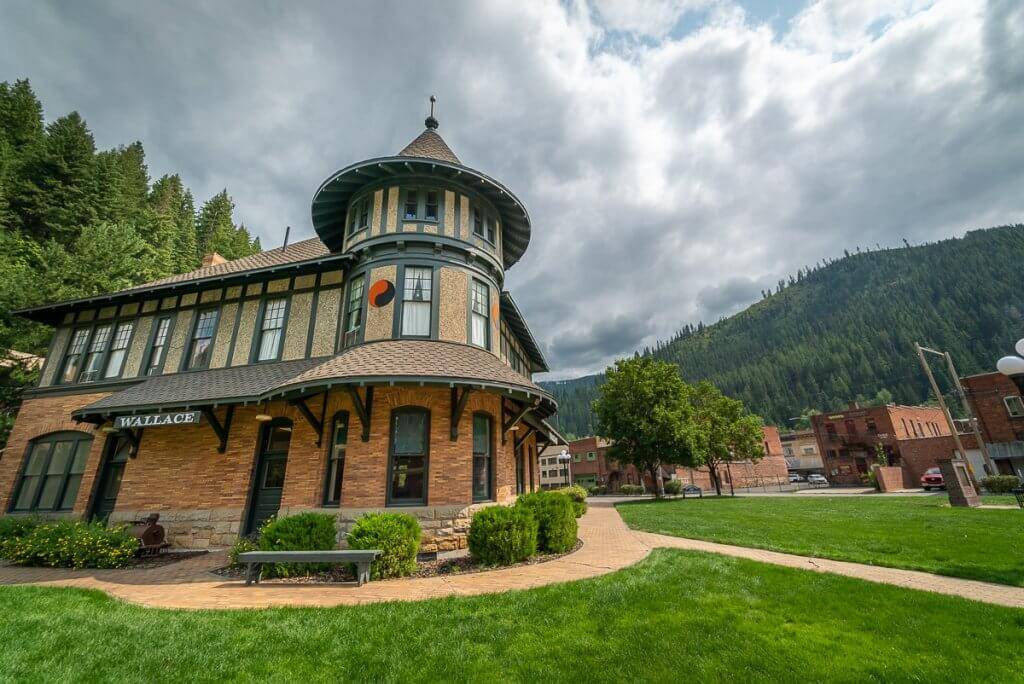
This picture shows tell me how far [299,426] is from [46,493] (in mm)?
10362

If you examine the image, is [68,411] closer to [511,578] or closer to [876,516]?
[511,578]

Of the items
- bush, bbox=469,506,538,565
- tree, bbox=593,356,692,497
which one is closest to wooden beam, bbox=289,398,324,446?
bush, bbox=469,506,538,565

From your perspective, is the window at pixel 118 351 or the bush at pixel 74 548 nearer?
the bush at pixel 74 548

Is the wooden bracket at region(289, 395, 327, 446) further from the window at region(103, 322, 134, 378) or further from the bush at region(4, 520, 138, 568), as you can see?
the window at region(103, 322, 134, 378)

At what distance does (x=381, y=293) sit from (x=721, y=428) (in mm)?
30026

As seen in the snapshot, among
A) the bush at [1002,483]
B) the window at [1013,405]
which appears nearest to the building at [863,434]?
the window at [1013,405]

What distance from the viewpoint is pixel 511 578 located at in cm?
737

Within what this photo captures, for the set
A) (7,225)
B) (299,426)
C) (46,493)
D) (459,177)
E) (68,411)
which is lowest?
(46,493)

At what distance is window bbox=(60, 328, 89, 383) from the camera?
50.6ft

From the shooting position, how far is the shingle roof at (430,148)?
14047mm

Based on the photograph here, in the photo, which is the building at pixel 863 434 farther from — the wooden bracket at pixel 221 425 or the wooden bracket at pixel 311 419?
the wooden bracket at pixel 221 425

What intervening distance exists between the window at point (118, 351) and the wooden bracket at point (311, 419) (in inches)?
378

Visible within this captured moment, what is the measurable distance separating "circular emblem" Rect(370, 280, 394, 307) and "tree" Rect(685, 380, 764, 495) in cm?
2530

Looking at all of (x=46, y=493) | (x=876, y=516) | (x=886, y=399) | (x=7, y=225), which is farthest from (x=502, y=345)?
(x=886, y=399)
